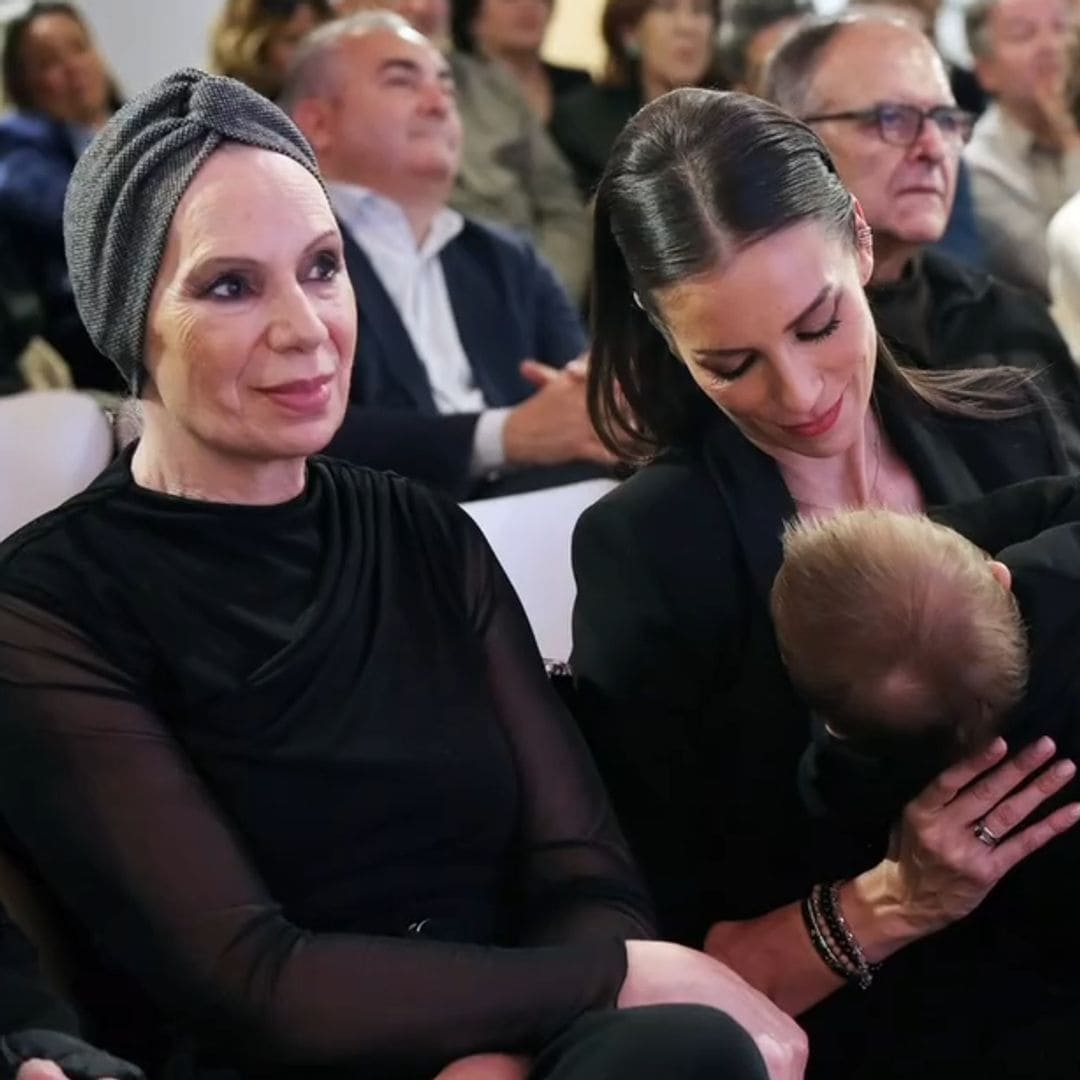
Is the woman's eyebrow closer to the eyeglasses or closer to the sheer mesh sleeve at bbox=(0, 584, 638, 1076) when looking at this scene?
the sheer mesh sleeve at bbox=(0, 584, 638, 1076)

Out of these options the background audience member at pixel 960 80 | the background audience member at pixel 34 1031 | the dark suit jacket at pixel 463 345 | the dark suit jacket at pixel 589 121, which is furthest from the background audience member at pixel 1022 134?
the background audience member at pixel 34 1031

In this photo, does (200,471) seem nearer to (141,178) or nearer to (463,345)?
(141,178)

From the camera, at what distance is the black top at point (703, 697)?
1.47 meters

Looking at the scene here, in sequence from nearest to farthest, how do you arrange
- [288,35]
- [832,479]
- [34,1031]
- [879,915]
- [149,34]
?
[34,1031] < [879,915] < [832,479] < [288,35] < [149,34]

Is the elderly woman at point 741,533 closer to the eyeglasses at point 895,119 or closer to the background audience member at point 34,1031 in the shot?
the background audience member at point 34,1031

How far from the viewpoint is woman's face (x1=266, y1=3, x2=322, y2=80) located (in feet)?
11.2

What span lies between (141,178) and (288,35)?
2.32 metres

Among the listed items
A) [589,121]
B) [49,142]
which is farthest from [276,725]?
[589,121]

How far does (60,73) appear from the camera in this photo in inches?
142

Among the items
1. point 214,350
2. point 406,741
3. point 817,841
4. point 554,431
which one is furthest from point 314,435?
point 554,431

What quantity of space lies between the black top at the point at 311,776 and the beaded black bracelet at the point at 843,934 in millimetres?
172

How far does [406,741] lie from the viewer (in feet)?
4.25

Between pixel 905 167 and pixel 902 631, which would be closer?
pixel 902 631

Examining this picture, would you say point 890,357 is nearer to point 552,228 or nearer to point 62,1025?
point 62,1025
